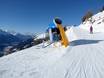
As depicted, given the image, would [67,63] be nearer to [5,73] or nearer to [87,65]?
[87,65]

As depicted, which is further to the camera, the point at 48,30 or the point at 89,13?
the point at 89,13

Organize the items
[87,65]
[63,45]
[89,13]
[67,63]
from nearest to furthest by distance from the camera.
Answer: [87,65], [67,63], [63,45], [89,13]

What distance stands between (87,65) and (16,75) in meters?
3.91

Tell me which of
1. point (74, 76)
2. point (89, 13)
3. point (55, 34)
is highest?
point (89, 13)

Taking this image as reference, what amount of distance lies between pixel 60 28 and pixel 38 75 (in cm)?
1002

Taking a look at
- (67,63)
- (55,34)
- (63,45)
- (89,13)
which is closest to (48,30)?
(55,34)

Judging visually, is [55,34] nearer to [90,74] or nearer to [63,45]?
[63,45]

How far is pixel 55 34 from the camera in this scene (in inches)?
690

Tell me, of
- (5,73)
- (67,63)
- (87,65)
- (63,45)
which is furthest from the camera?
(63,45)

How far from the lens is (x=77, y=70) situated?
8125 millimetres

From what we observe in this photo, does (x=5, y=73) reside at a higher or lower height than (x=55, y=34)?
lower

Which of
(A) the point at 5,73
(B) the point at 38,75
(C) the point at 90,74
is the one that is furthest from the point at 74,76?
(A) the point at 5,73

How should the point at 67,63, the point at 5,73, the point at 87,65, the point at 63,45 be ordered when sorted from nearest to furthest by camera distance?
the point at 5,73 < the point at 87,65 < the point at 67,63 < the point at 63,45

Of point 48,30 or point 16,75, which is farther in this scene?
point 48,30
